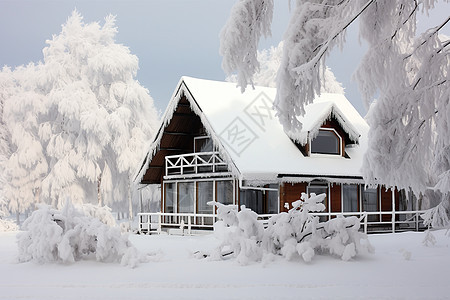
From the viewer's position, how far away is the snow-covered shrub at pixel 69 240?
11.0 metres

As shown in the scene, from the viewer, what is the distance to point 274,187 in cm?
2172

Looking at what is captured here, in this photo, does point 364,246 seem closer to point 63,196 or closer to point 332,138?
point 332,138

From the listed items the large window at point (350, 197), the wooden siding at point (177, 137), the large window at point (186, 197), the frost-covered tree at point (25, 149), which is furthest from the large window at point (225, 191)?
the frost-covered tree at point (25, 149)

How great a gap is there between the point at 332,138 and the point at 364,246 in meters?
11.6

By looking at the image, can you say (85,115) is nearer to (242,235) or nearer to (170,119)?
(170,119)

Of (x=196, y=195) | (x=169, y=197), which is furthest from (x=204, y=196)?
(x=169, y=197)

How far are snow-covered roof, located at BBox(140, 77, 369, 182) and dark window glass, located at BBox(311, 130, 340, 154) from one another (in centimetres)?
38

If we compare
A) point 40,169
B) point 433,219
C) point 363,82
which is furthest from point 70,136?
point 363,82

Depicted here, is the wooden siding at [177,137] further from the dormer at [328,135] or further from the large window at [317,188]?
the large window at [317,188]

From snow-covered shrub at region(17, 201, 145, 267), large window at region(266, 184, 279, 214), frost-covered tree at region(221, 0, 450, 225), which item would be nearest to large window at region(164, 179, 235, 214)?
large window at region(266, 184, 279, 214)

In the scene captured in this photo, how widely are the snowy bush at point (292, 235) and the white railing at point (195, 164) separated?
899 centimetres

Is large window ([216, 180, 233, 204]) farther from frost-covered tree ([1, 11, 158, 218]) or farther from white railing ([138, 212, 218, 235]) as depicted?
frost-covered tree ([1, 11, 158, 218])

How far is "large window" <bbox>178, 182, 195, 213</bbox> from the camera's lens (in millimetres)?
23406

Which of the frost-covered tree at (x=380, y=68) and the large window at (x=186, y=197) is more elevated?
the frost-covered tree at (x=380, y=68)
